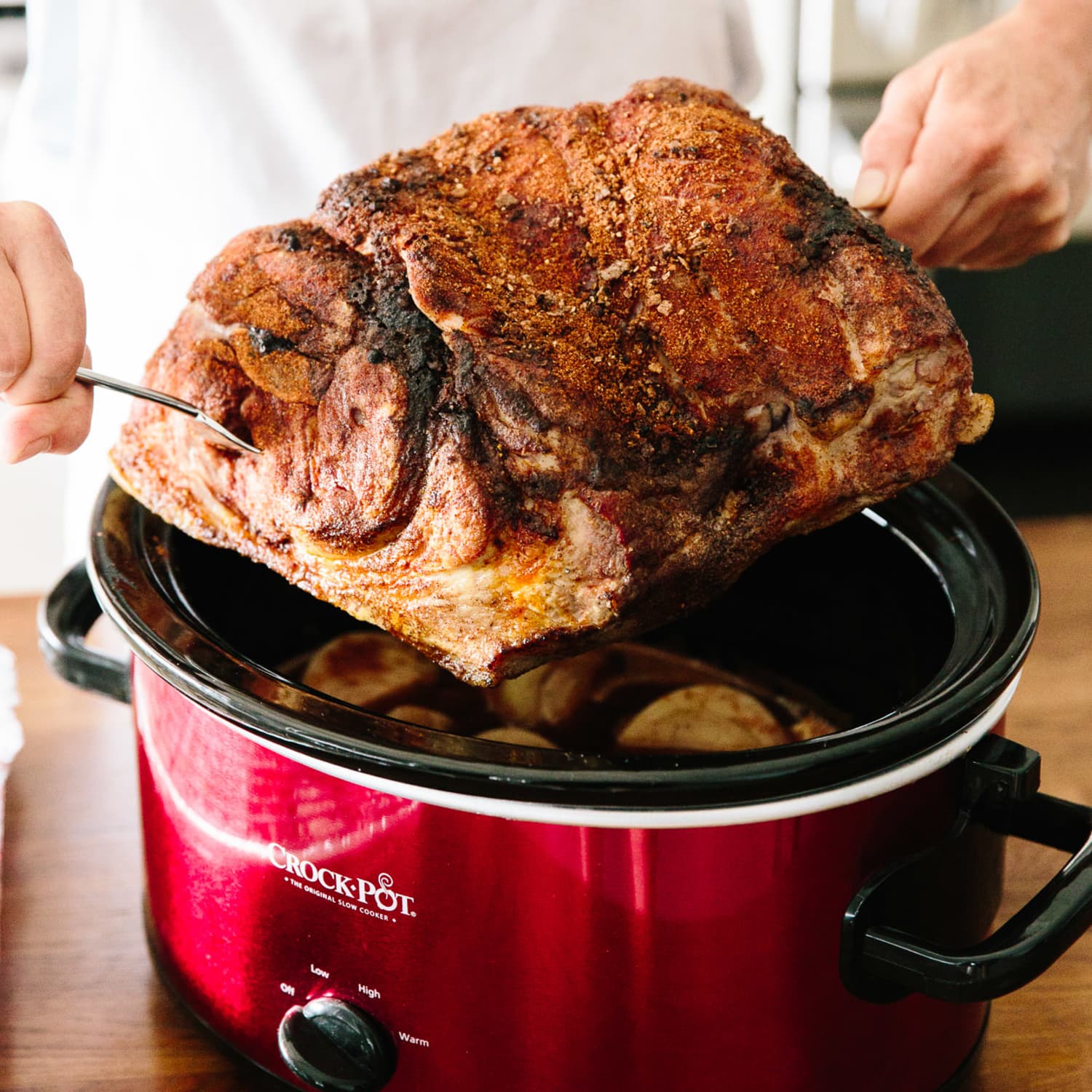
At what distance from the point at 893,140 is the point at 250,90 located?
0.68m

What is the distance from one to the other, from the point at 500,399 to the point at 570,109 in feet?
0.97

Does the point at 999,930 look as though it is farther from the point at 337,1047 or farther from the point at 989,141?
the point at 989,141

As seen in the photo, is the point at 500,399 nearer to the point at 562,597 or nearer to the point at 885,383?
the point at 562,597

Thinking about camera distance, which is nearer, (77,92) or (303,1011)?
(303,1011)

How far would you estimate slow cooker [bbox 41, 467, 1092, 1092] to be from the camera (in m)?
0.70

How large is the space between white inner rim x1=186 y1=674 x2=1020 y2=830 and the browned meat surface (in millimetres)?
105

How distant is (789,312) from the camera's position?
31.4 inches

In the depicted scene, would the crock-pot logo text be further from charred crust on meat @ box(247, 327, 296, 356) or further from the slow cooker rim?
charred crust on meat @ box(247, 327, 296, 356)

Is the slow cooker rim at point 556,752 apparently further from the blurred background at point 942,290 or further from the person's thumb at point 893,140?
the blurred background at point 942,290

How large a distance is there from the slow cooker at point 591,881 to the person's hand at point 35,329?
130 millimetres

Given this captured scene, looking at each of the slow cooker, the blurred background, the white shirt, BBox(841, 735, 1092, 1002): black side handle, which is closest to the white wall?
the blurred background

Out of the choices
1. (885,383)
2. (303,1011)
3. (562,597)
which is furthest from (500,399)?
(303,1011)

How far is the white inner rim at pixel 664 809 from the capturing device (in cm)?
69

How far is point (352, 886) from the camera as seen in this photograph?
2.51ft
